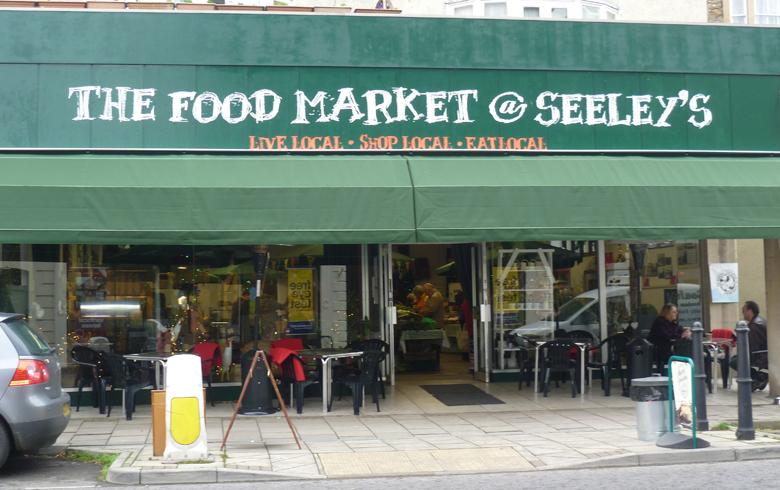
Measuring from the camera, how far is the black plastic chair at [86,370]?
42.6 ft

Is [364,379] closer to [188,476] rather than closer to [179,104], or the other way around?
[188,476]

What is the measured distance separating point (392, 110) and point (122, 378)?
5.37 m

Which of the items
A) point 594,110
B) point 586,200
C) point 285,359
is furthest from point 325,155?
point 594,110

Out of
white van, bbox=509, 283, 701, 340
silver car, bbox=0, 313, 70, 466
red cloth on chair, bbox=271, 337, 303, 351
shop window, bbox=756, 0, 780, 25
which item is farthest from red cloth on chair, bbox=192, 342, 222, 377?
shop window, bbox=756, 0, 780, 25

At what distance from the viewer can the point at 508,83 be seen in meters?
13.5

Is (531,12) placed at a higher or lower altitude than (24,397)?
higher

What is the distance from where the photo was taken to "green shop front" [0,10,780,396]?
11.9 meters

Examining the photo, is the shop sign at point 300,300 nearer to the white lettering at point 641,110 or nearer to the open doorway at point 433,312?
the open doorway at point 433,312

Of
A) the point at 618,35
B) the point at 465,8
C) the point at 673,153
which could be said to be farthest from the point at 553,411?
the point at 465,8

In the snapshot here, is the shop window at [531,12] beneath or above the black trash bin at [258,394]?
above

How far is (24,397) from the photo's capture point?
8938 millimetres

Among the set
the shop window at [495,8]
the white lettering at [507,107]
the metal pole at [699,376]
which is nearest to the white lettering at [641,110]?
the white lettering at [507,107]

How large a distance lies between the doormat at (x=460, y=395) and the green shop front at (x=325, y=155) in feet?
4.80

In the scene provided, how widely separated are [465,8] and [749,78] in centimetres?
481
